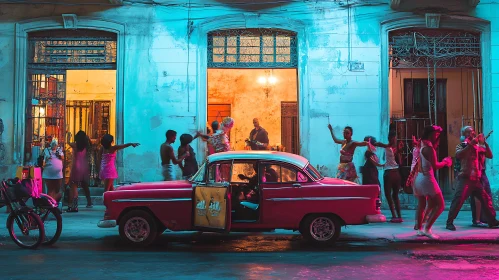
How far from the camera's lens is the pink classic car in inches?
389

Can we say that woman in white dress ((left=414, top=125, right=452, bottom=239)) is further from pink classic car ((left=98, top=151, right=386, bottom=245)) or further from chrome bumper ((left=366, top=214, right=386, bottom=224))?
chrome bumper ((left=366, top=214, right=386, bottom=224))

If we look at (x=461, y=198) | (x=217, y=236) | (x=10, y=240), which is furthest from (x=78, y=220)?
(x=461, y=198)

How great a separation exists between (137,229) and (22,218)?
64.3 inches

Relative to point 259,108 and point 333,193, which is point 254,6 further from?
point 333,193

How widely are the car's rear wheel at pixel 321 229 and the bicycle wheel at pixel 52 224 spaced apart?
355 centimetres

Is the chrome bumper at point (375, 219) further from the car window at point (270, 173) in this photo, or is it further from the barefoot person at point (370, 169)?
the barefoot person at point (370, 169)

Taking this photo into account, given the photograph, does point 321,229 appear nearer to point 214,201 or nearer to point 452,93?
point 214,201

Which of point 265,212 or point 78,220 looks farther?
point 78,220

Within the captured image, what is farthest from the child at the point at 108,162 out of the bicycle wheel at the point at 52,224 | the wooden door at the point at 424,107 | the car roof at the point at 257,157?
the wooden door at the point at 424,107

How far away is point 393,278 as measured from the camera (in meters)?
7.52

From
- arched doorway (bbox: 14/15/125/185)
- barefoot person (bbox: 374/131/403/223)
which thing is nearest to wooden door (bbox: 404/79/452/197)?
barefoot person (bbox: 374/131/403/223)

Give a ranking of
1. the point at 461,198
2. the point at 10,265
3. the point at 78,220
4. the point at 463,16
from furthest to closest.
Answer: the point at 463,16
the point at 78,220
the point at 461,198
the point at 10,265

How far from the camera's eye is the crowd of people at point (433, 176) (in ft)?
34.7

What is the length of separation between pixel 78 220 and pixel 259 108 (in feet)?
21.6
